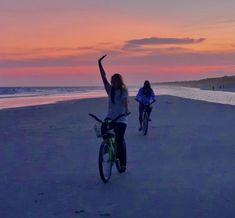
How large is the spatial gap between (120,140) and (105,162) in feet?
2.26

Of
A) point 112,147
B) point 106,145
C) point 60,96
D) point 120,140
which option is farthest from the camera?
point 60,96

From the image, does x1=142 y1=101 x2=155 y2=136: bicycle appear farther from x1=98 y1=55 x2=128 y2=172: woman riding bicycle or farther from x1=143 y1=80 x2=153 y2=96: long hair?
x1=98 y1=55 x2=128 y2=172: woman riding bicycle

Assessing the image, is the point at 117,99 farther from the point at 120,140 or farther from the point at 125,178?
the point at 125,178

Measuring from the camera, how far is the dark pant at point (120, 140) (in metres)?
11.0

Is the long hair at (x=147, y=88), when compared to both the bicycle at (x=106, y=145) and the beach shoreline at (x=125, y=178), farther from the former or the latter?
the bicycle at (x=106, y=145)

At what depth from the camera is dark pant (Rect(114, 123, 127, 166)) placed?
11.0 meters

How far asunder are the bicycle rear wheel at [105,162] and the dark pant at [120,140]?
1.58 ft

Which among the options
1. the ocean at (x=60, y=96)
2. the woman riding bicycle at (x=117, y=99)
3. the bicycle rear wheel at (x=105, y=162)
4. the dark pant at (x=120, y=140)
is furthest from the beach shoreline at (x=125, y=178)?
the ocean at (x=60, y=96)

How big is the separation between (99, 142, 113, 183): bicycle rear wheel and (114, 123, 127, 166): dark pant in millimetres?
483

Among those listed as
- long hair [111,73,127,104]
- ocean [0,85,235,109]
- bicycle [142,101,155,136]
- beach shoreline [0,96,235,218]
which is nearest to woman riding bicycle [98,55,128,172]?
long hair [111,73,127,104]

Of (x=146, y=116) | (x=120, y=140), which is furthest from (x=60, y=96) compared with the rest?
(x=120, y=140)

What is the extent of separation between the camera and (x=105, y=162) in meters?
10.7

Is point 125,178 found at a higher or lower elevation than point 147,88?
lower

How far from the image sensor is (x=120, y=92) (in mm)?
10922
